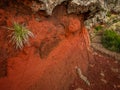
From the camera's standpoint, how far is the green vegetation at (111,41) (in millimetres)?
9667

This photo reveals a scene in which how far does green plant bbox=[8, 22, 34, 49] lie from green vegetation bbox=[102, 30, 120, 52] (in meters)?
5.65

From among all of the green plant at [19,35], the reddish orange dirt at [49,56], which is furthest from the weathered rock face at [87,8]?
the green plant at [19,35]

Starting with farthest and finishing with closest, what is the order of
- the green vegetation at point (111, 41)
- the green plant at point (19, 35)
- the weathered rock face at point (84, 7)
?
the green vegetation at point (111, 41)
the weathered rock face at point (84, 7)
the green plant at point (19, 35)

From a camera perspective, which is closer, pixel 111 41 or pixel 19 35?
pixel 19 35

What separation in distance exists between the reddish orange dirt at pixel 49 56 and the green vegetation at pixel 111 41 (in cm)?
286

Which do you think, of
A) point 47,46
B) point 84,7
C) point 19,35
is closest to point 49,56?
point 47,46

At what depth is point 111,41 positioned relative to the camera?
33.3 ft

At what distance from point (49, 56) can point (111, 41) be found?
5.53 metres

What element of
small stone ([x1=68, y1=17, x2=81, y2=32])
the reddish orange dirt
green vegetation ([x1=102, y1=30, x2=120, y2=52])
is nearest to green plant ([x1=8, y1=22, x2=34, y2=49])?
the reddish orange dirt

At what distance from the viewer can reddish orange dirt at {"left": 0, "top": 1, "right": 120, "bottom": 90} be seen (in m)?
4.53

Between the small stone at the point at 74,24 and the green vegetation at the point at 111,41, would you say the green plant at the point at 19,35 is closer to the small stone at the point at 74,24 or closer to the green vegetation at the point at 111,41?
the small stone at the point at 74,24

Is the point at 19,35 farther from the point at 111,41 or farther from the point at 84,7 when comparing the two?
the point at 111,41

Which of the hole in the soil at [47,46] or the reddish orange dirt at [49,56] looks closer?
the reddish orange dirt at [49,56]

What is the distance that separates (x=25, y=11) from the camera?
4.87m
